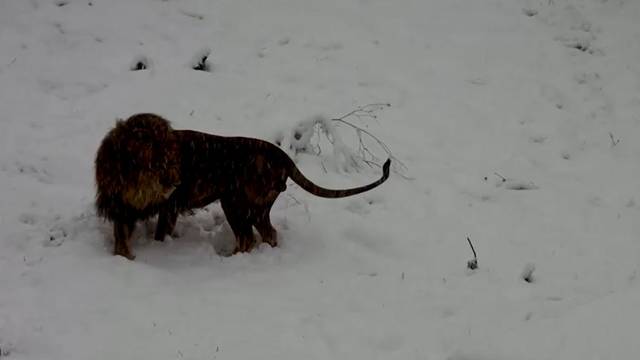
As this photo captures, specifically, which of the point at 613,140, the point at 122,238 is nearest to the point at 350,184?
the point at 122,238

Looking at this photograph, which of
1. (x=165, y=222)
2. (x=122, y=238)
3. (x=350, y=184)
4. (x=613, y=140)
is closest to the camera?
(x=122, y=238)

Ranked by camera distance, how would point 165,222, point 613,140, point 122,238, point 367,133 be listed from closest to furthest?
point 122,238, point 165,222, point 367,133, point 613,140

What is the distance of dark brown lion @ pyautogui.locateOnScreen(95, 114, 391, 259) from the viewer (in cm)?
514

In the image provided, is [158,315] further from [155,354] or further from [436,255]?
[436,255]

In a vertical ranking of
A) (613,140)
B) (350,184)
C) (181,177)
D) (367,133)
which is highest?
(181,177)

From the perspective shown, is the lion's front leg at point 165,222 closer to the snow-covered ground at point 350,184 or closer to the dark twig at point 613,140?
the snow-covered ground at point 350,184

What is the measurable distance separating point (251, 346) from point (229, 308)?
49 centimetres

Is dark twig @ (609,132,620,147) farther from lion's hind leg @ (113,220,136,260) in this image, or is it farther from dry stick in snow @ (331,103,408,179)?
lion's hind leg @ (113,220,136,260)

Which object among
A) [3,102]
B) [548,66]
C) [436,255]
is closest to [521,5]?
[548,66]

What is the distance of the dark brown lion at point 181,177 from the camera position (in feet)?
16.9

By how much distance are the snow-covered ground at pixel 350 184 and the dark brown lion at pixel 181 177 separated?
0.87ft

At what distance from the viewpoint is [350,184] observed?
22.4 ft

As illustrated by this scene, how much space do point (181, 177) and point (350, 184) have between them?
2.01m

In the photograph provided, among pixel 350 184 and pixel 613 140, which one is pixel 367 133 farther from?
pixel 613 140
